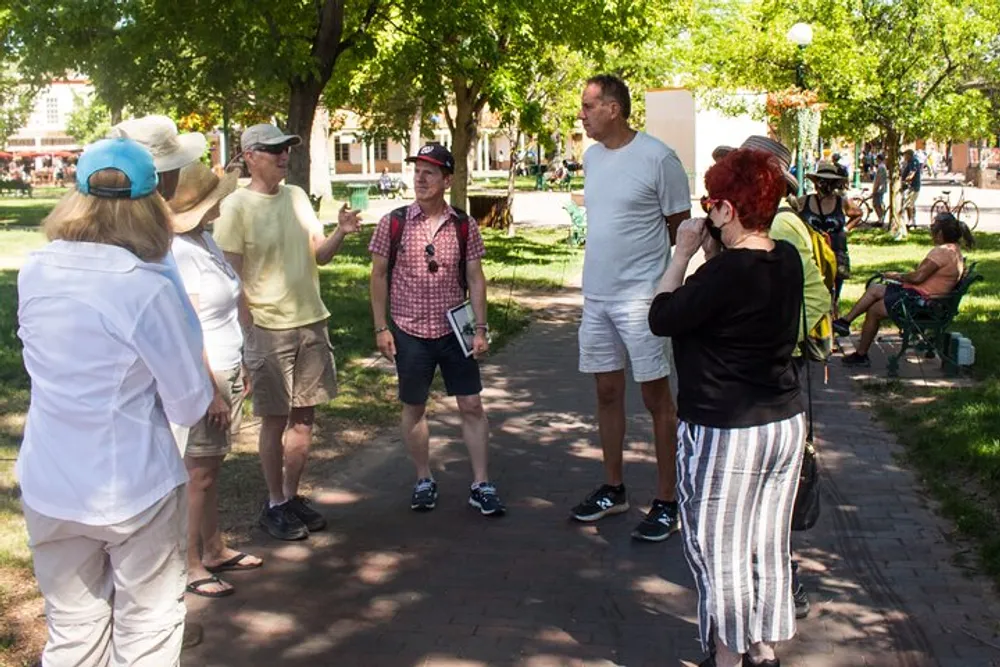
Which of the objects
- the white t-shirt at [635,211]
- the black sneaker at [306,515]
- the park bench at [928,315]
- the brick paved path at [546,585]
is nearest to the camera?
the brick paved path at [546,585]

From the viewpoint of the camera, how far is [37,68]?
44.6ft

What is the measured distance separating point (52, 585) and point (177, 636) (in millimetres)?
358

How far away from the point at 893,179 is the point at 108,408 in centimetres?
2204

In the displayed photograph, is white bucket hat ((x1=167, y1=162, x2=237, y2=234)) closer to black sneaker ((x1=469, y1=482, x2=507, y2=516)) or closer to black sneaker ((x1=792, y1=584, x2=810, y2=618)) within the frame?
black sneaker ((x1=469, y1=482, x2=507, y2=516))

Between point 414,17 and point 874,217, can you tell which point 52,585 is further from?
point 874,217

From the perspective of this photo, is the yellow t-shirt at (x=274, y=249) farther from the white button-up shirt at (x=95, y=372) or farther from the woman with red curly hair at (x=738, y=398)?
the white button-up shirt at (x=95, y=372)

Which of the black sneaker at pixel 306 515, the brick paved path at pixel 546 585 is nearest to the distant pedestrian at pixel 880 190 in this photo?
the brick paved path at pixel 546 585

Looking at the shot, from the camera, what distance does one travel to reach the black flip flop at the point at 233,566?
17.4ft

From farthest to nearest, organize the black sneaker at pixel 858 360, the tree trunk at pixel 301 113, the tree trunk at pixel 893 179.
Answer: the tree trunk at pixel 893 179 < the tree trunk at pixel 301 113 < the black sneaker at pixel 858 360

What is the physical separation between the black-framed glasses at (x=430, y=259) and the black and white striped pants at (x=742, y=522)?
218 centimetres

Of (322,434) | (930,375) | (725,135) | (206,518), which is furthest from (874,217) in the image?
(206,518)

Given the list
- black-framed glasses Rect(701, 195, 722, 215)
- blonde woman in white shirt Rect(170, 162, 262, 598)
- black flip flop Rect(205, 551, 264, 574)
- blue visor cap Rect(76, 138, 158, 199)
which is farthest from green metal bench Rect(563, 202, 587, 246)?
blue visor cap Rect(76, 138, 158, 199)

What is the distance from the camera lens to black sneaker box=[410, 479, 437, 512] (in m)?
6.20

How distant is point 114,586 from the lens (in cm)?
331
